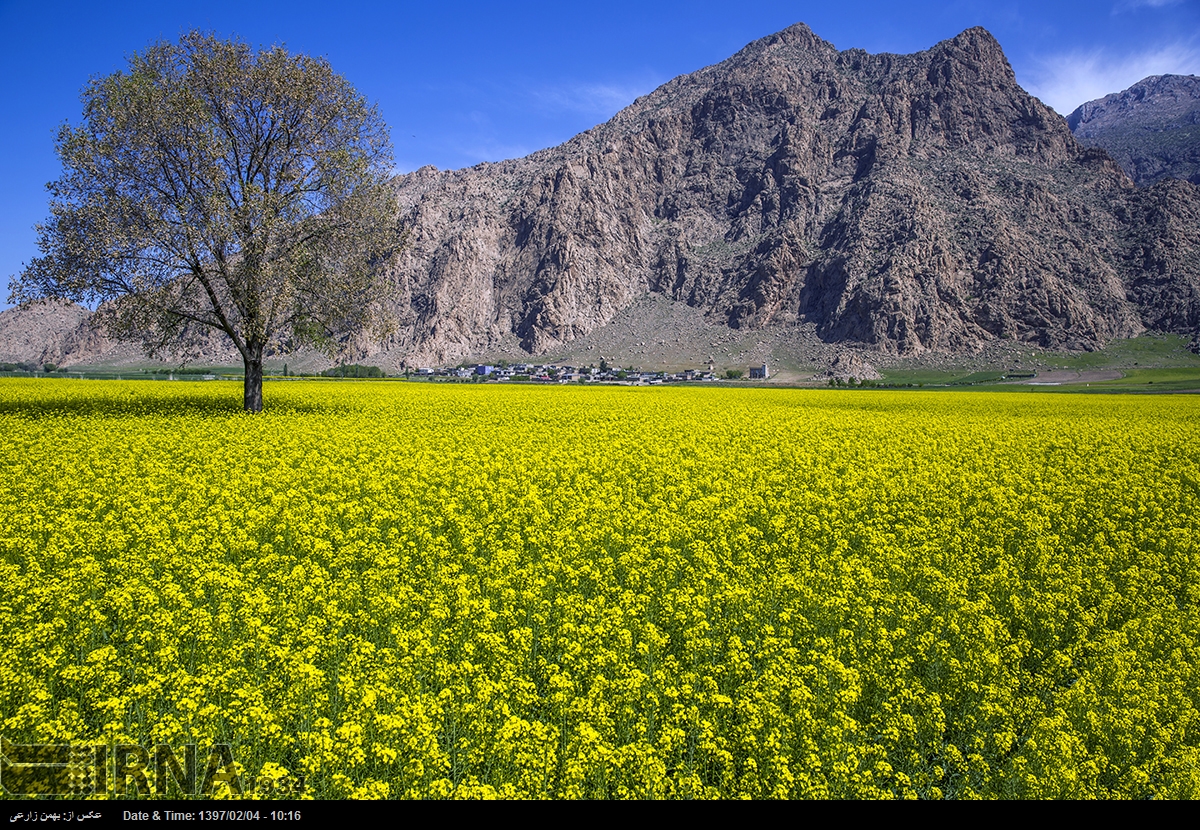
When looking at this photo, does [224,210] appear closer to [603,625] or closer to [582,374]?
[603,625]

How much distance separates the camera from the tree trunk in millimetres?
28817

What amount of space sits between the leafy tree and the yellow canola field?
1154 cm

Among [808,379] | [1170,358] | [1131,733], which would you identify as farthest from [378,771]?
[1170,358]

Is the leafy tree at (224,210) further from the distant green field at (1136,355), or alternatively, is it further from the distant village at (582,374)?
the distant green field at (1136,355)

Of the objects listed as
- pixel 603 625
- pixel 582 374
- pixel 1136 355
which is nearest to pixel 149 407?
pixel 603 625

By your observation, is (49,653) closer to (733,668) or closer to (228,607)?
(228,607)

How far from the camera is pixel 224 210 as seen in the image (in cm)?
2538

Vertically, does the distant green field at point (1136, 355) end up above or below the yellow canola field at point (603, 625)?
above

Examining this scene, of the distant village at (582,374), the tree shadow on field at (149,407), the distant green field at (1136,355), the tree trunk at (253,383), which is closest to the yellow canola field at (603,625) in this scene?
the tree shadow on field at (149,407)

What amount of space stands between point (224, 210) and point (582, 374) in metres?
128

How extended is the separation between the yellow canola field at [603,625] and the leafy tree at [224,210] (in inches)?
454

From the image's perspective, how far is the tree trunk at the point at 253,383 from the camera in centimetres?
2882

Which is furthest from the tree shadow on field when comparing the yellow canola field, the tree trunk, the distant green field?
the distant green field

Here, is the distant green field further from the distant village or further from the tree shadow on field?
the tree shadow on field
